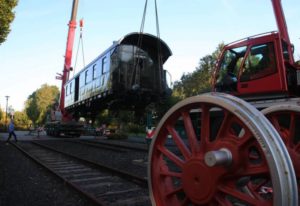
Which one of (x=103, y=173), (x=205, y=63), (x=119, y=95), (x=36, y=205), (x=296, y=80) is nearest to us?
(x=36, y=205)

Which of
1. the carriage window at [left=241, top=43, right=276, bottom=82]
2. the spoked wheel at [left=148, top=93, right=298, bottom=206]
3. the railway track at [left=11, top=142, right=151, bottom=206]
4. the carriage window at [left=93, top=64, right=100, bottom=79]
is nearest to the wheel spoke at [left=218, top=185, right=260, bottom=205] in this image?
the spoked wheel at [left=148, top=93, right=298, bottom=206]

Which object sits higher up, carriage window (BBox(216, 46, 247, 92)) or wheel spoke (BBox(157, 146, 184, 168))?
carriage window (BBox(216, 46, 247, 92))

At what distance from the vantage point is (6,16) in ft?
52.7

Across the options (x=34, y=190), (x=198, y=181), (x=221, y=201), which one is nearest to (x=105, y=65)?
(x=34, y=190)

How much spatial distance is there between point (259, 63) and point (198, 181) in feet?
18.6

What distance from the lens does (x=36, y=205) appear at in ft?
16.5

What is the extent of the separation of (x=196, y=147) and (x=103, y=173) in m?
5.44

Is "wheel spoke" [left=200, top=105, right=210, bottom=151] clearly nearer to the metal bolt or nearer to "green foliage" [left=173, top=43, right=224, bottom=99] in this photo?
the metal bolt

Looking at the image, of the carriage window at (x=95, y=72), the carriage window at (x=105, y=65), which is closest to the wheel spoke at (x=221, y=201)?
the carriage window at (x=105, y=65)

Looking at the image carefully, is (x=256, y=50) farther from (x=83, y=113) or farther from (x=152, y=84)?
(x=83, y=113)

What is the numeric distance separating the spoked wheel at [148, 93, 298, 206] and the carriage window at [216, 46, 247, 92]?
17.3 ft

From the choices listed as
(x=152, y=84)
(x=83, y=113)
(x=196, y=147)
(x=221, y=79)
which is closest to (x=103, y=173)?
(x=221, y=79)

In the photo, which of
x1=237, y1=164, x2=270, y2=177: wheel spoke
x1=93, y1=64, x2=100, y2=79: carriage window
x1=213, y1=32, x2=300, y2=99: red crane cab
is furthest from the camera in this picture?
x1=93, y1=64, x2=100, y2=79: carriage window

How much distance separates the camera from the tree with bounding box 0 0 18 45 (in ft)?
52.0
